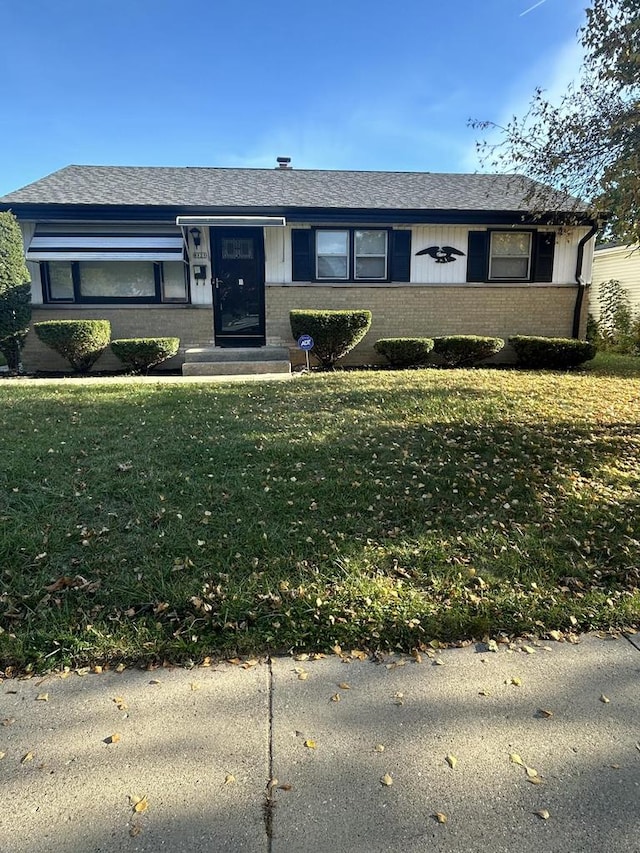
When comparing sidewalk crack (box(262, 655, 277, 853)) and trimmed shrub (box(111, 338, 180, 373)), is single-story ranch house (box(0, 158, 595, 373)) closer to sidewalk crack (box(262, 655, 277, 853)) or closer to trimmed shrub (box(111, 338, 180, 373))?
trimmed shrub (box(111, 338, 180, 373))

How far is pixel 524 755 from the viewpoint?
6.53 ft

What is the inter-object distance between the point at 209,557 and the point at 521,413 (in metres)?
4.28

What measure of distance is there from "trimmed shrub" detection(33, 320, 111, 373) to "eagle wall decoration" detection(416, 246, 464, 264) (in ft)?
23.4

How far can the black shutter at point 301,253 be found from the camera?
467 inches

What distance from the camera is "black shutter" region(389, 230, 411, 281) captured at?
1210cm

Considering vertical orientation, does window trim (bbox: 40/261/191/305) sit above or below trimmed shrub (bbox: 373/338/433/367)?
above

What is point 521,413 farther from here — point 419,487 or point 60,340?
point 60,340

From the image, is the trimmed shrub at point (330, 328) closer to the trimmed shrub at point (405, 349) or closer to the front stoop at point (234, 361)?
the trimmed shrub at point (405, 349)

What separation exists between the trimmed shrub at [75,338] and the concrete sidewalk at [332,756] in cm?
920

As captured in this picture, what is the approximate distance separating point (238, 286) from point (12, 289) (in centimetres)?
445

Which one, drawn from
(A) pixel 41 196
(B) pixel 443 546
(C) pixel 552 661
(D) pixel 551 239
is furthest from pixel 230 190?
(C) pixel 552 661

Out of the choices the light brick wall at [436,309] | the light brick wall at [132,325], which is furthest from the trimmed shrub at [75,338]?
the light brick wall at [436,309]

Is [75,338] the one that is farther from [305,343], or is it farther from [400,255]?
[400,255]

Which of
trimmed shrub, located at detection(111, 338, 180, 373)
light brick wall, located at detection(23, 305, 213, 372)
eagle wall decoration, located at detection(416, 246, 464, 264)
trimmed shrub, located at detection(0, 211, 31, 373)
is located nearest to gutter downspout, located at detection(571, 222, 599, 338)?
eagle wall decoration, located at detection(416, 246, 464, 264)
